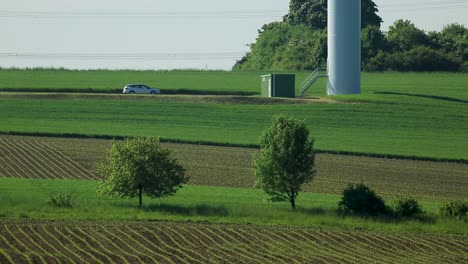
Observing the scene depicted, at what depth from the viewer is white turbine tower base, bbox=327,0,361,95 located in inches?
3625

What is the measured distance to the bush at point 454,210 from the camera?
53.6 meters

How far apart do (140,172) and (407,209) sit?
1134 centimetres

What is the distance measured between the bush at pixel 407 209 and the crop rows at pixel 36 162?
55.0ft

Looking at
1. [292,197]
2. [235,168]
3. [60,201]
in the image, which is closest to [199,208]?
[292,197]

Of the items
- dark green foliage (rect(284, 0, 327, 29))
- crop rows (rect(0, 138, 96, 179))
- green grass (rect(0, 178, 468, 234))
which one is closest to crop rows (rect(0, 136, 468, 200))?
crop rows (rect(0, 138, 96, 179))

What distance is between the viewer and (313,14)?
14412 centimetres

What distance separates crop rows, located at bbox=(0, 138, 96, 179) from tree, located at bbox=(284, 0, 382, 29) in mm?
67244

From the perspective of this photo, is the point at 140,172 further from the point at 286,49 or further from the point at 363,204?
the point at 286,49

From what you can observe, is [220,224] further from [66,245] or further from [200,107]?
[200,107]

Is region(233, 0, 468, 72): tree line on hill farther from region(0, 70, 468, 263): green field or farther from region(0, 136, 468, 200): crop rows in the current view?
region(0, 136, 468, 200): crop rows

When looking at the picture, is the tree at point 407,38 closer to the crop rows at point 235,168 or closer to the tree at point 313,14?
the tree at point 313,14

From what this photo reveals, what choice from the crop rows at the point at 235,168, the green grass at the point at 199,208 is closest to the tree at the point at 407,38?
the crop rows at the point at 235,168

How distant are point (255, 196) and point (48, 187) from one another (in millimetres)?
9310

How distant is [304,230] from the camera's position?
162 ft
